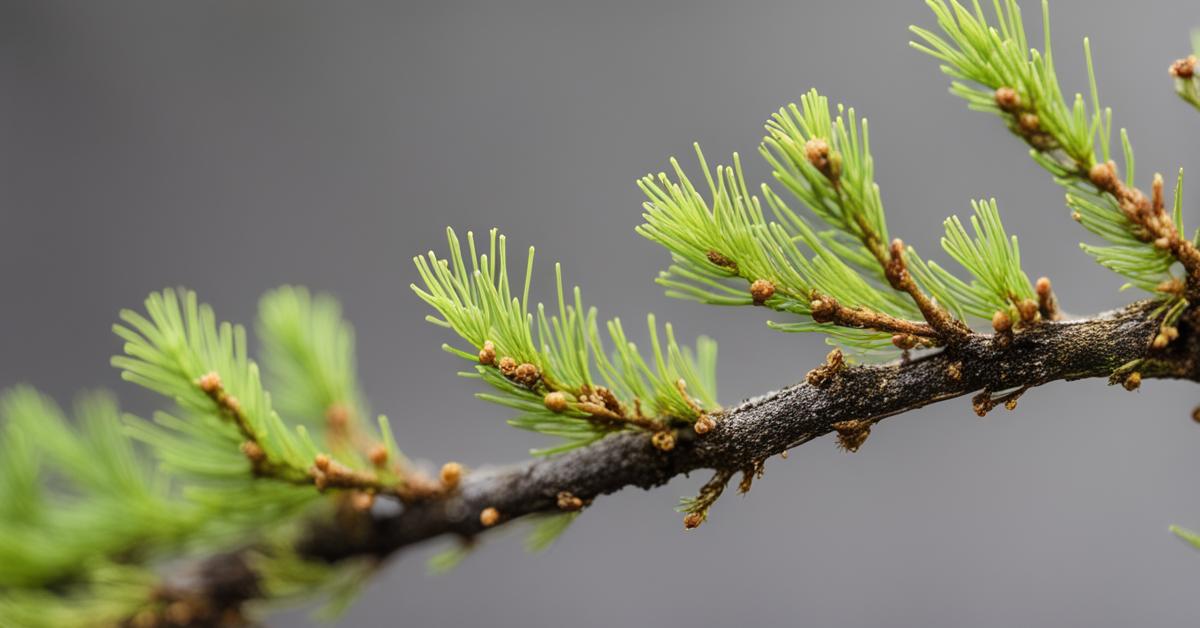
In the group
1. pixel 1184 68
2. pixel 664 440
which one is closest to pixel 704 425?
pixel 664 440

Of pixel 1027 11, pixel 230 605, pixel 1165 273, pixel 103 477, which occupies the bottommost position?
pixel 1165 273

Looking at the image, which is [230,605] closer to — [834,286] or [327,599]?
[327,599]

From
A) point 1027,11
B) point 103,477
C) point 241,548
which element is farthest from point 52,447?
point 1027,11

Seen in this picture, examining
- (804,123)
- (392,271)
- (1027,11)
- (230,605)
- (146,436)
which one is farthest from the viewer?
(392,271)

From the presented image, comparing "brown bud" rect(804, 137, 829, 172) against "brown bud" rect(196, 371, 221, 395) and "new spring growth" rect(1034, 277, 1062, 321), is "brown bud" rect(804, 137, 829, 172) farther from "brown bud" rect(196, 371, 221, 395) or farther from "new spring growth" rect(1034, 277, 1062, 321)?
"brown bud" rect(196, 371, 221, 395)

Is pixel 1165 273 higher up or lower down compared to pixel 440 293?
lower down

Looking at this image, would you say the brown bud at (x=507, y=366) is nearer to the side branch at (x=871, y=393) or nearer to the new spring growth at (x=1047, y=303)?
the side branch at (x=871, y=393)

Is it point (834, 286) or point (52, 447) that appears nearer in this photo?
point (834, 286)
